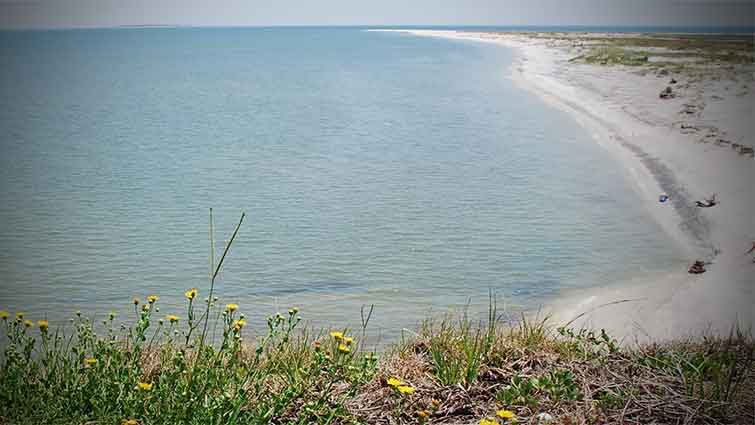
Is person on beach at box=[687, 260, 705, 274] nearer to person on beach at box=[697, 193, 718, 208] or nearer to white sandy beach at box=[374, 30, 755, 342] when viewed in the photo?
white sandy beach at box=[374, 30, 755, 342]

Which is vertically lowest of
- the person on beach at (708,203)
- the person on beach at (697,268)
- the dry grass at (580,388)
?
the person on beach at (697,268)

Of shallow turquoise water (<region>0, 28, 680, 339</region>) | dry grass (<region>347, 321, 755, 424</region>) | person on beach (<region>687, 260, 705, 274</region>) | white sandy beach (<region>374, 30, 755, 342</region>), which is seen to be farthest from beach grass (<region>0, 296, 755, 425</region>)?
person on beach (<region>687, 260, 705, 274</region>)

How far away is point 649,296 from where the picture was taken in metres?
4.68

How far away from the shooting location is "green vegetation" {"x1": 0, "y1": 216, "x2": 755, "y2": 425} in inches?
78.8

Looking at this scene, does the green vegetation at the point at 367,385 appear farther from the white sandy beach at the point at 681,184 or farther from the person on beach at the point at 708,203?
the person on beach at the point at 708,203

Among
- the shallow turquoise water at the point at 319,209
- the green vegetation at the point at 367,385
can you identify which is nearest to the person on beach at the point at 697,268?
the shallow turquoise water at the point at 319,209

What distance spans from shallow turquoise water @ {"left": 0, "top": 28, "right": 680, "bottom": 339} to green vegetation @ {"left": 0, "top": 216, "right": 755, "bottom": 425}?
1582 mm

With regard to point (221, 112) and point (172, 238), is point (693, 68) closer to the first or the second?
point (221, 112)

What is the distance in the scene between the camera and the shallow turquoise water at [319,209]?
480cm

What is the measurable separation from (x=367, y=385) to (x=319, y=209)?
4.65 m

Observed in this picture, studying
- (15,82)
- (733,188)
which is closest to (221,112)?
(15,82)

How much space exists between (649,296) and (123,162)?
22.5 feet

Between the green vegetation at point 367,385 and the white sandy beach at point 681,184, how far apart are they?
0.79 metres

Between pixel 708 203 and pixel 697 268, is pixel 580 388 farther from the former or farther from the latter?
pixel 708 203
